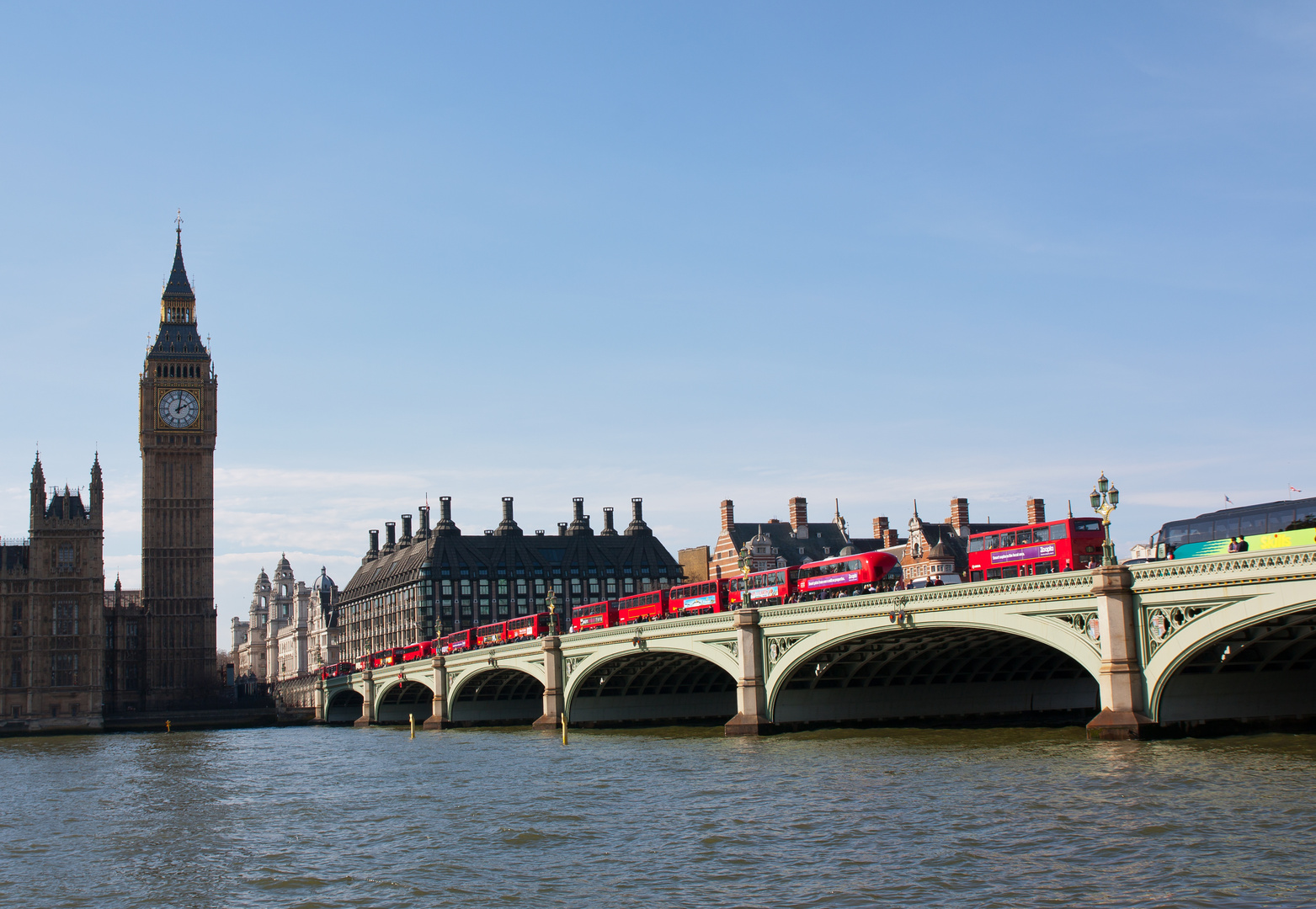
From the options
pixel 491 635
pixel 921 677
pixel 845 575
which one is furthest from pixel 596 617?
pixel 845 575

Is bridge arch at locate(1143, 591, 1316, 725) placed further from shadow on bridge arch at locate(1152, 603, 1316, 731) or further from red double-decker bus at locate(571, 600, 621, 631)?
red double-decker bus at locate(571, 600, 621, 631)

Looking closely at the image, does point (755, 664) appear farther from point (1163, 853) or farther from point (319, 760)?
point (1163, 853)

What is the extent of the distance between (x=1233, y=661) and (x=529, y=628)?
2471 inches

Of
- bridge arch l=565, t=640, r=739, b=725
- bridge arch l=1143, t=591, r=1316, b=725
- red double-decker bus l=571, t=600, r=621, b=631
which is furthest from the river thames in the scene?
red double-decker bus l=571, t=600, r=621, b=631

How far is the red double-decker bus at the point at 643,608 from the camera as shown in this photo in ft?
284

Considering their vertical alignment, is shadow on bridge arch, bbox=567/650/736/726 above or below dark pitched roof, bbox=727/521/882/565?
below

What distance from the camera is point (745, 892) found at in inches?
1129

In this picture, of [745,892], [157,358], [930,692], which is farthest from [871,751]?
[157,358]

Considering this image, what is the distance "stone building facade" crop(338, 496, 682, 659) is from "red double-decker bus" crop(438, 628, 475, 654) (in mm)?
49586

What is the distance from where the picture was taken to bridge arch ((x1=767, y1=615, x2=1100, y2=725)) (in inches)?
2464

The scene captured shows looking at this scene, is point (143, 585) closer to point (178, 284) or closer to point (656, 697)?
point (178, 284)

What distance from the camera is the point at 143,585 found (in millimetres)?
172250

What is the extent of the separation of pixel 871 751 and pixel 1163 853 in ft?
86.3

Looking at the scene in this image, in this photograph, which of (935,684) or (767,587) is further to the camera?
(767,587)
